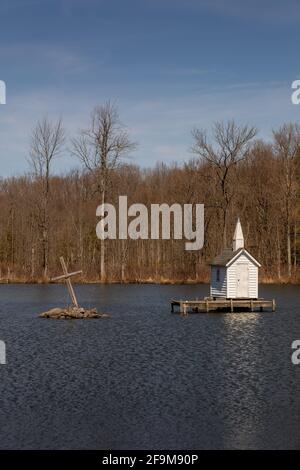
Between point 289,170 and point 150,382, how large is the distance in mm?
57190

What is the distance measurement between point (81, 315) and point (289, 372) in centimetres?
1891

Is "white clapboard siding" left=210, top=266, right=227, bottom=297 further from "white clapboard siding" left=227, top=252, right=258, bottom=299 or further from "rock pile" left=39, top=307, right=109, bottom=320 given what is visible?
"rock pile" left=39, top=307, right=109, bottom=320

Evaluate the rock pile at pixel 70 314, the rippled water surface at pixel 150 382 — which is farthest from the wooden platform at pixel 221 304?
the rock pile at pixel 70 314

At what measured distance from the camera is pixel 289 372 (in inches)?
1037

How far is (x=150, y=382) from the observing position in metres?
24.6

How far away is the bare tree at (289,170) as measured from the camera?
78.2m

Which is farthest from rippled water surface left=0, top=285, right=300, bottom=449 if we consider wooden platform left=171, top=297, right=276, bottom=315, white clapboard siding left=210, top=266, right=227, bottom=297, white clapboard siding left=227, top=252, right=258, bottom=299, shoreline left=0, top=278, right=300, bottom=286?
shoreline left=0, top=278, right=300, bottom=286

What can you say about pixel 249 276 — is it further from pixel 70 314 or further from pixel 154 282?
pixel 154 282

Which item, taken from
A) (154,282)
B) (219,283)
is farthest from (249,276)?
(154,282)

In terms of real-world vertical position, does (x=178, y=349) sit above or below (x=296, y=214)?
below

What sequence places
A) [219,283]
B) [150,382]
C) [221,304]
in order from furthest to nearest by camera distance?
1. [219,283]
2. [221,304]
3. [150,382]

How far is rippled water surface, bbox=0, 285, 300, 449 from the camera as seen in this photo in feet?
60.4

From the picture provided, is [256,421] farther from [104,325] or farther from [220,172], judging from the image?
[220,172]
